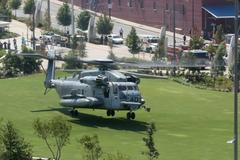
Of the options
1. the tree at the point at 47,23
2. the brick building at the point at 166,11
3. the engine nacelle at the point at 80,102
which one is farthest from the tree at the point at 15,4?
the engine nacelle at the point at 80,102

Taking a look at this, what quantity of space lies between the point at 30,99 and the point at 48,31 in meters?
35.7

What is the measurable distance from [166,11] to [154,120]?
50591mm

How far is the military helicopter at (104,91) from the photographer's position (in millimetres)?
37250

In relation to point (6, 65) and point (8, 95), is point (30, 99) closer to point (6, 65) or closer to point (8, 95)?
point (8, 95)

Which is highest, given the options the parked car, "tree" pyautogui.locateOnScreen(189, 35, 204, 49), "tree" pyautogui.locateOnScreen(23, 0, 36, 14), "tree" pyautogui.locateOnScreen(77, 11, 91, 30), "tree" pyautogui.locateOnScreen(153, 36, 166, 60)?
"tree" pyautogui.locateOnScreen(23, 0, 36, 14)

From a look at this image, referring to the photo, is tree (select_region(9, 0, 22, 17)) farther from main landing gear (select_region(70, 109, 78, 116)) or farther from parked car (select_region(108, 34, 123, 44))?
main landing gear (select_region(70, 109, 78, 116))

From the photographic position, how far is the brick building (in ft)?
276

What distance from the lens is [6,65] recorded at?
58438mm

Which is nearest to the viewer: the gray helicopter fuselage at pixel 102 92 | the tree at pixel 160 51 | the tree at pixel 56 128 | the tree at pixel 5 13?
the tree at pixel 56 128

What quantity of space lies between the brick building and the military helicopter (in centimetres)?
4470

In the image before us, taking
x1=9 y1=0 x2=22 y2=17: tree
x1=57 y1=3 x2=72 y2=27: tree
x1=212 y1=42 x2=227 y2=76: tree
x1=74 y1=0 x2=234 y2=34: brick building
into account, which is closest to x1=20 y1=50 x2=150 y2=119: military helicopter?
x1=212 y1=42 x2=227 y2=76: tree

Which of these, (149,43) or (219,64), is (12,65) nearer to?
(219,64)

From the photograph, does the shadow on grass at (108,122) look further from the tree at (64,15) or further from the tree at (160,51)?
the tree at (64,15)

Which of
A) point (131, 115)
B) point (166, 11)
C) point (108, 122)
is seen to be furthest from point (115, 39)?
point (131, 115)
